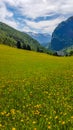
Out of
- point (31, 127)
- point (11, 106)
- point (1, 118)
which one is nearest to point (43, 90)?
point (11, 106)

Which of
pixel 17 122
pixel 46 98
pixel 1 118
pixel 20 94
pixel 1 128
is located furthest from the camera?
pixel 20 94

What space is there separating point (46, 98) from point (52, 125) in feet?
16.1

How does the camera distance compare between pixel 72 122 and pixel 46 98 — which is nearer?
pixel 72 122

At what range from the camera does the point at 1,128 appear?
10.3 meters

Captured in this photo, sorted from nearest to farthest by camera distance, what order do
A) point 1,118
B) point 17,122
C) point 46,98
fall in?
point 17,122, point 1,118, point 46,98

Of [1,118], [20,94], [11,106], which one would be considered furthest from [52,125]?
[20,94]

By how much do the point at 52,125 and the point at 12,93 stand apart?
7.62 metres

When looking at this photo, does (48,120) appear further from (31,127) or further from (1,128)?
(1,128)

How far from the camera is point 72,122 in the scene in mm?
10539

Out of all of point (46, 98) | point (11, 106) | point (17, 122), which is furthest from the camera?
point (46, 98)

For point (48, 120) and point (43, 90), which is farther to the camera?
point (43, 90)

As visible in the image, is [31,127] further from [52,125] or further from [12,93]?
[12,93]

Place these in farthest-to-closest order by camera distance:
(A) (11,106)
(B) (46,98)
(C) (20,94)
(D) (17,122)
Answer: (C) (20,94) < (B) (46,98) < (A) (11,106) < (D) (17,122)

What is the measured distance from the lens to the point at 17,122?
1105 centimetres
